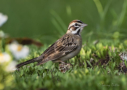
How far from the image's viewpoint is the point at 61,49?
6129mm

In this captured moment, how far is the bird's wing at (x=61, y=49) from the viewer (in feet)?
19.4

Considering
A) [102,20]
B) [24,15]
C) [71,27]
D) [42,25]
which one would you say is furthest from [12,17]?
[71,27]

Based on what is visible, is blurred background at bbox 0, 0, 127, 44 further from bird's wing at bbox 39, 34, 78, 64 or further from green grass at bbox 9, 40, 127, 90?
green grass at bbox 9, 40, 127, 90

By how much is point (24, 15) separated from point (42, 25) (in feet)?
3.52

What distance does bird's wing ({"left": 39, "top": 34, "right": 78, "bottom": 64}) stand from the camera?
5926 millimetres

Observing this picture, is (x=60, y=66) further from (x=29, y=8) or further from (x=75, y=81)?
(x=29, y=8)

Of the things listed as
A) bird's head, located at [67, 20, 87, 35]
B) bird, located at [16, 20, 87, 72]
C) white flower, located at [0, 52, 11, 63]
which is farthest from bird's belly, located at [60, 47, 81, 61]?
white flower, located at [0, 52, 11, 63]

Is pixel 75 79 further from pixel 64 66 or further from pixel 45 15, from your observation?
pixel 45 15

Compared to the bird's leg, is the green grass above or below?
below

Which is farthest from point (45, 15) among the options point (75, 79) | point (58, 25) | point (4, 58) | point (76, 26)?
point (4, 58)

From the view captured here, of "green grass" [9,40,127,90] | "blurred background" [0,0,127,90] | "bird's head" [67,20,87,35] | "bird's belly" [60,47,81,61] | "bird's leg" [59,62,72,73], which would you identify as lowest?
"green grass" [9,40,127,90]

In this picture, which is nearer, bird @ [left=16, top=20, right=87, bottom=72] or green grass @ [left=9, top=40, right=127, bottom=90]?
green grass @ [left=9, top=40, right=127, bottom=90]

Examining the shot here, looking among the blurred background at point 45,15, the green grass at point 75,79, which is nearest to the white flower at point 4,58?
the green grass at point 75,79

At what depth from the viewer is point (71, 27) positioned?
21.5 ft
